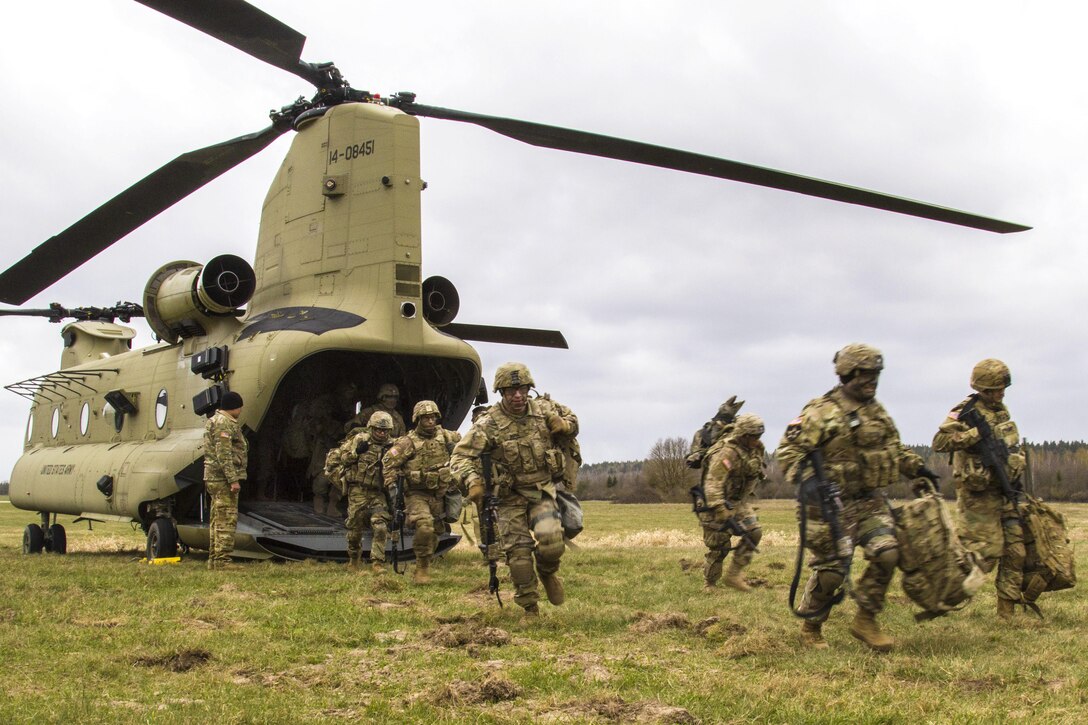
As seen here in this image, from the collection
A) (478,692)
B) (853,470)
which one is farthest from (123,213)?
(853,470)

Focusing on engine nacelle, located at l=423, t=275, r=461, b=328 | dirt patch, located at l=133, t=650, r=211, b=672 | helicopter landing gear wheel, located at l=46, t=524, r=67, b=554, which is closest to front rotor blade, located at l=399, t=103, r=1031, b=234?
engine nacelle, located at l=423, t=275, r=461, b=328

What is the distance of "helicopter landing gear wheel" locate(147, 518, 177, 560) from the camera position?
12.7 metres

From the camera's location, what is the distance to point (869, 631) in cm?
629

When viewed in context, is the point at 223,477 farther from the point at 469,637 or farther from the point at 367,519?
the point at 469,637

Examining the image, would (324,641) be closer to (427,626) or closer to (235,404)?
(427,626)

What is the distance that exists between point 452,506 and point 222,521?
8.48 ft

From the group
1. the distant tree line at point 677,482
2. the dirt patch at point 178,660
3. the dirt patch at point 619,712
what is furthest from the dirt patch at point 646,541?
the distant tree line at point 677,482

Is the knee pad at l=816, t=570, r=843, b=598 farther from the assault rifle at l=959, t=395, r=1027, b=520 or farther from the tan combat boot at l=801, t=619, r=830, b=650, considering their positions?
the assault rifle at l=959, t=395, r=1027, b=520

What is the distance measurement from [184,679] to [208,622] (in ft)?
6.90

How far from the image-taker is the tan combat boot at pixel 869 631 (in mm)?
6230

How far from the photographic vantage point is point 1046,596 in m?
9.11

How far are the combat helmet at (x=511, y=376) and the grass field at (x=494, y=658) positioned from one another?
5.77 ft

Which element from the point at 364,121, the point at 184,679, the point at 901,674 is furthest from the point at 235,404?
the point at 901,674

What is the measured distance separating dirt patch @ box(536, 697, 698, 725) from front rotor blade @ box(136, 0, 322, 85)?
7.47m
